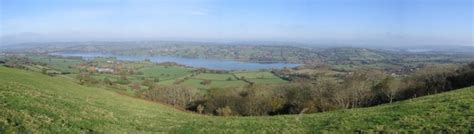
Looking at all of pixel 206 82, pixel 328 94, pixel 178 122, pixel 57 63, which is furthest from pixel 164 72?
pixel 178 122

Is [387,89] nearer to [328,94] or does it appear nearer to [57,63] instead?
[328,94]

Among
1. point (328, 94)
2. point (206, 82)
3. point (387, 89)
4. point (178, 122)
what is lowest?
point (206, 82)

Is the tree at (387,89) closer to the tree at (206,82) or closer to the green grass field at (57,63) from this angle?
the tree at (206,82)

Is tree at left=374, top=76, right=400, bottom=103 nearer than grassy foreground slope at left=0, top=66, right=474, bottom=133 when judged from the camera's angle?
No

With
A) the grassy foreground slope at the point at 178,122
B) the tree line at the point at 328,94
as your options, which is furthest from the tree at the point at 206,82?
the grassy foreground slope at the point at 178,122

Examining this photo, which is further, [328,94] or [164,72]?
[164,72]

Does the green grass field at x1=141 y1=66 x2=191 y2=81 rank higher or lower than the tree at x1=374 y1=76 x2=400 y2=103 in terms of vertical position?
lower

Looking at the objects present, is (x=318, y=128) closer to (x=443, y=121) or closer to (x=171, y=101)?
(x=443, y=121)

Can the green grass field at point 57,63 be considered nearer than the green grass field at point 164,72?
Yes

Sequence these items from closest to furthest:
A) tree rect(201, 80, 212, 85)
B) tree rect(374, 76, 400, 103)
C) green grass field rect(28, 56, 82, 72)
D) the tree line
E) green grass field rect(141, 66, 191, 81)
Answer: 1. the tree line
2. tree rect(374, 76, 400, 103)
3. tree rect(201, 80, 212, 85)
4. green grass field rect(28, 56, 82, 72)
5. green grass field rect(141, 66, 191, 81)

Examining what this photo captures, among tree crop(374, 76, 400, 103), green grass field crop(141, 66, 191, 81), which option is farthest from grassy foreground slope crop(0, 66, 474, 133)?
green grass field crop(141, 66, 191, 81)

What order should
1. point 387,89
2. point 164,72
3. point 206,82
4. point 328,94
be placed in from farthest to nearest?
point 164,72 → point 206,82 → point 328,94 → point 387,89

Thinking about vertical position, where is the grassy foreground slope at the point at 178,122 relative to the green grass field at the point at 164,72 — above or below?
above

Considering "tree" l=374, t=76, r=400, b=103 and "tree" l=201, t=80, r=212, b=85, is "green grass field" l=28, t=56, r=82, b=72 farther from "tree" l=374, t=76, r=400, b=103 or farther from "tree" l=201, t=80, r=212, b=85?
"tree" l=374, t=76, r=400, b=103
